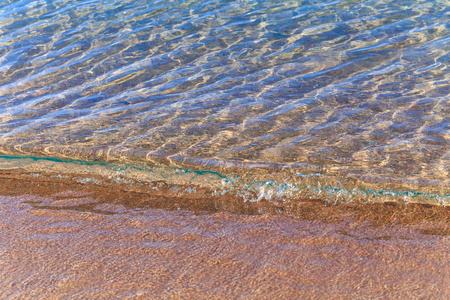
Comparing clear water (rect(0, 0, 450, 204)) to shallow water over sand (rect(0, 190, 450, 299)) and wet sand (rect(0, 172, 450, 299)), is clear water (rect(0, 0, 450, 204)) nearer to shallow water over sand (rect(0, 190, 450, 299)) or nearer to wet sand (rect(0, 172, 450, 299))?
wet sand (rect(0, 172, 450, 299))

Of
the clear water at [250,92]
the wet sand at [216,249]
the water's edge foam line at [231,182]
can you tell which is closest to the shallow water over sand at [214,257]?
the wet sand at [216,249]

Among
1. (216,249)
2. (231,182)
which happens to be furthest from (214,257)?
(231,182)

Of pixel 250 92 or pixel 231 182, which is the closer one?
pixel 231 182

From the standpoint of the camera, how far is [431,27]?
6.37 metres

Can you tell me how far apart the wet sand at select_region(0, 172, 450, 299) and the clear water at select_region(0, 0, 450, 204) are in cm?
41

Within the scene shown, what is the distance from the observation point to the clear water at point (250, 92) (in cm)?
354

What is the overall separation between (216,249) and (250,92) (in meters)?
2.74

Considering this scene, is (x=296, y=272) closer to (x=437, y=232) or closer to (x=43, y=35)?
(x=437, y=232)

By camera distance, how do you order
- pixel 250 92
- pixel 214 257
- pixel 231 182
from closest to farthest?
1. pixel 214 257
2. pixel 231 182
3. pixel 250 92

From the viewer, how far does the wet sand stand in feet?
7.22

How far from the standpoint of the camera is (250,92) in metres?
4.89

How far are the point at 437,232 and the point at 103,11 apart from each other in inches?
317

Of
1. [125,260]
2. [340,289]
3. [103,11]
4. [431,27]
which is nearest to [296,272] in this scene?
[340,289]

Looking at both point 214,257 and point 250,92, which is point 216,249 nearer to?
point 214,257
